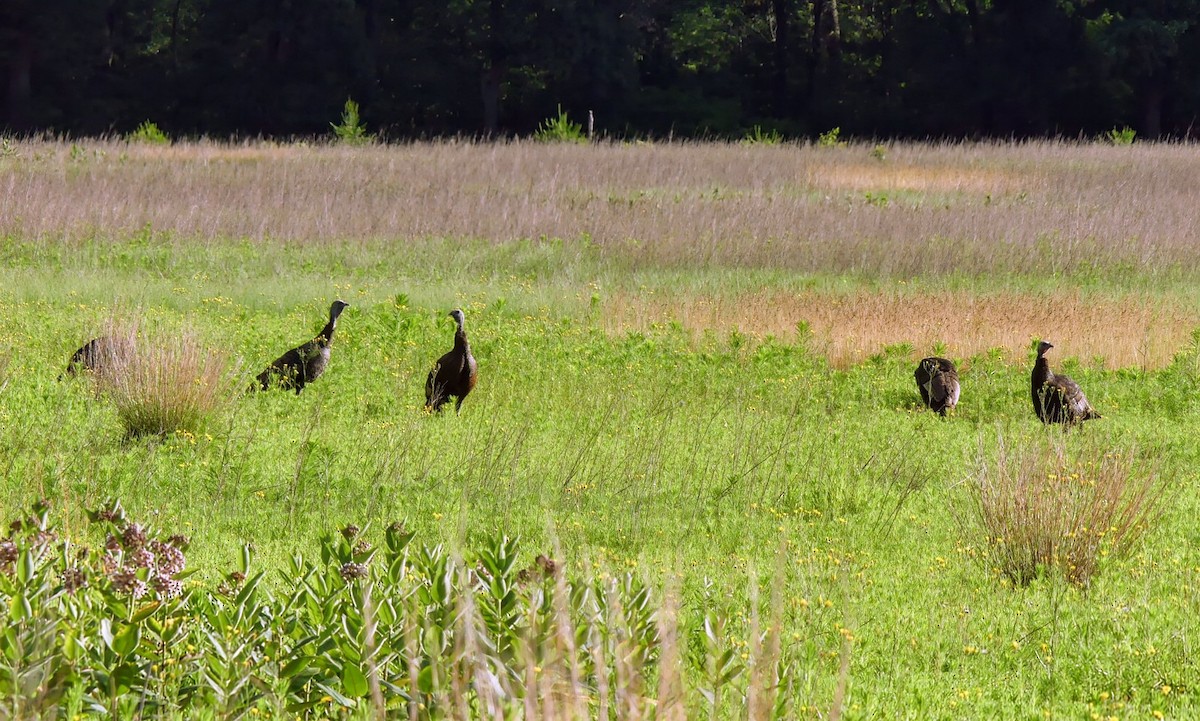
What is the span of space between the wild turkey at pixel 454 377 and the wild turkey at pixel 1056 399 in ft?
12.7

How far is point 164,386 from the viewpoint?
8.46 m

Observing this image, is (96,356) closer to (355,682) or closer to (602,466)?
(602,466)

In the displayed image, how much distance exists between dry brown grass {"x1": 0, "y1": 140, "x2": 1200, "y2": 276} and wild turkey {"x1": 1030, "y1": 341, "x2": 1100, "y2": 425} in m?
7.88

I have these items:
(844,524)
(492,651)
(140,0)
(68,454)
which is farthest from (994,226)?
(140,0)

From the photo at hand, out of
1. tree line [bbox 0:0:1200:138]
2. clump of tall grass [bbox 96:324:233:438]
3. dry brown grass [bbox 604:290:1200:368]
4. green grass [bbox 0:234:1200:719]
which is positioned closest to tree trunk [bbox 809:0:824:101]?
tree line [bbox 0:0:1200:138]

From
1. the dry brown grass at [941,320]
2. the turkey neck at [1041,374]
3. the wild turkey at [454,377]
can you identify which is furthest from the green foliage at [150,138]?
the turkey neck at [1041,374]

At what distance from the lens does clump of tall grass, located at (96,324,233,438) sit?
848 cm

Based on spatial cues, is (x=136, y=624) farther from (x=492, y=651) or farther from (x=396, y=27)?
(x=396, y=27)

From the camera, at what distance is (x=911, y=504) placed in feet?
24.5

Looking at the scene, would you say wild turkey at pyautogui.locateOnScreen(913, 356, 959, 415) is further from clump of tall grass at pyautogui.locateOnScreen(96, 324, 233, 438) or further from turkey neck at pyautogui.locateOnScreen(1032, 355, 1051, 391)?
clump of tall grass at pyautogui.locateOnScreen(96, 324, 233, 438)

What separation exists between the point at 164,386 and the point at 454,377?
6.28 ft

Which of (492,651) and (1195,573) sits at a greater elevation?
(492,651)

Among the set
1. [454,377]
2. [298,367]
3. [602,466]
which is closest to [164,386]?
[298,367]

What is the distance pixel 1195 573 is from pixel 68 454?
19.5 ft
